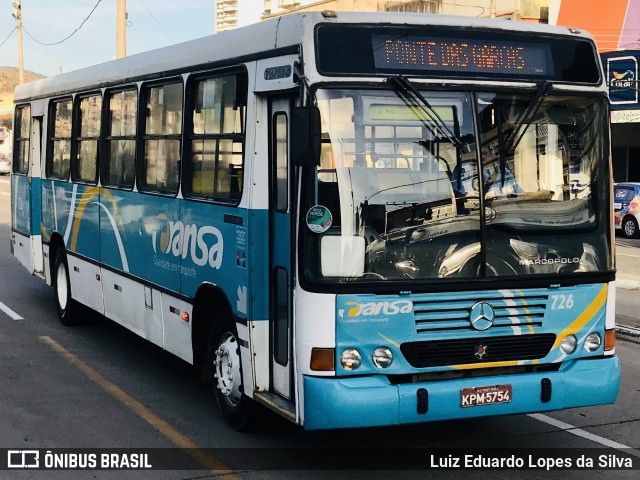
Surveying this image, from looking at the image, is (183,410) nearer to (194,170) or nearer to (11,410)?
(11,410)

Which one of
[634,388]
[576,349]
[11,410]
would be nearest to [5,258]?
[11,410]

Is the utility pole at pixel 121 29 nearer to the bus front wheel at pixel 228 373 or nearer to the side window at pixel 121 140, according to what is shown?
the side window at pixel 121 140

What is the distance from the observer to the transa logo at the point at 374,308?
635cm

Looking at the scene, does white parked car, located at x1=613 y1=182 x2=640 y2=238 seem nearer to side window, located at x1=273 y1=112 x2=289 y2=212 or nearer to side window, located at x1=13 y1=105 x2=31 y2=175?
→ side window, located at x1=13 y1=105 x2=31 y2=175

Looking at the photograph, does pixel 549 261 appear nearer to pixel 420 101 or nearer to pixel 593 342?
pixel 593 342

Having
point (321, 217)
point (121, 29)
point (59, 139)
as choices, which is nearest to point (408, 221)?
point (321, 217)

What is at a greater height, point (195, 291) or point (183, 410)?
point (195, 291)

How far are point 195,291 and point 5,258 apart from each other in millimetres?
13240

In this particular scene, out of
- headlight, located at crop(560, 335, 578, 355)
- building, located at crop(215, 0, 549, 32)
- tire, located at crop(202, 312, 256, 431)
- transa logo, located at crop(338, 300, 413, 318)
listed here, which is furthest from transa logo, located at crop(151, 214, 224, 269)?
building, located at crop(215, 0, 549, 32)

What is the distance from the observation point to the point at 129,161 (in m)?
10.1

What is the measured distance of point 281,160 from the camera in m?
6.99

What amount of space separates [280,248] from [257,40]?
153cm

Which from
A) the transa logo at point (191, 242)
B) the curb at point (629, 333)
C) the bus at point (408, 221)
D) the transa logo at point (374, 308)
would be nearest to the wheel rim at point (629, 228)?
the curb at point (629, 333)

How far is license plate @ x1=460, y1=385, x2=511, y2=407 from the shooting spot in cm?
649
